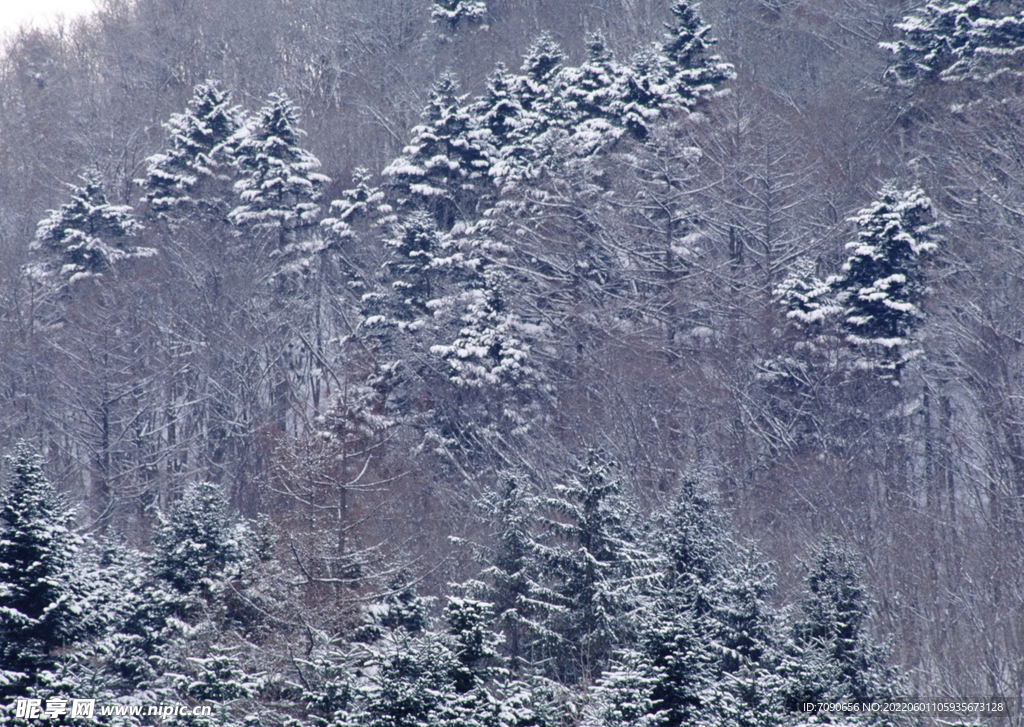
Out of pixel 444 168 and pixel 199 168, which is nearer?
pixel 444 168

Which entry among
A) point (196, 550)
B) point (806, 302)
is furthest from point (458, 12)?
point (196, 550)

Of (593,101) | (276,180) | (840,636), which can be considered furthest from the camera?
(276,180)

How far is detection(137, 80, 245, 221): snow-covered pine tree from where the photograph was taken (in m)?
43.6

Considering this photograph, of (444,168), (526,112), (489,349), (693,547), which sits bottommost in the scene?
(693,547)

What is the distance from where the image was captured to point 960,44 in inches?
1522

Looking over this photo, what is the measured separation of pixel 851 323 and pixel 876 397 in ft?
7.18

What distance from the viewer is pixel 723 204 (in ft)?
124

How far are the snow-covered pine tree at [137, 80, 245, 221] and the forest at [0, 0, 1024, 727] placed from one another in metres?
0.14

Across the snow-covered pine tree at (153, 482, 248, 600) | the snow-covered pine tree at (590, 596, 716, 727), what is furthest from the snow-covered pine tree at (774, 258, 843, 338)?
the snow-covered pine tree at (590, 596, 716, 727)

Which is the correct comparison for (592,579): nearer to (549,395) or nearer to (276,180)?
(549,395)

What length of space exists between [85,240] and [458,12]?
25316 mm

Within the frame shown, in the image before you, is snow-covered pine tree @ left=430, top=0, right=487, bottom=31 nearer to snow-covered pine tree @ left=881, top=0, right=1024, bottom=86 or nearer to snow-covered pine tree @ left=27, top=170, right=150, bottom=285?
snow-covered pine tree @ left=27, top=170, right=150, bottom=285

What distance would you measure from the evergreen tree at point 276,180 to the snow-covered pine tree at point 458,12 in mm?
18257

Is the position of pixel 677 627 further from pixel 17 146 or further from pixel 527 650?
pixel 17 146
